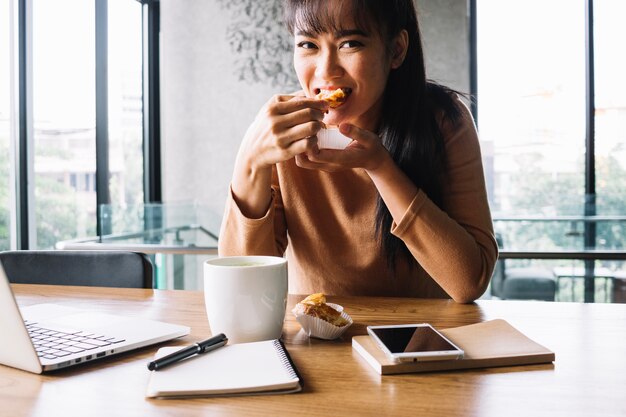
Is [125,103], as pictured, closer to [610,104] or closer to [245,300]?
[610,104]

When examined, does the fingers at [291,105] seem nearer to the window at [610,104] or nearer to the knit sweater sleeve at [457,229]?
the knit sweater sleeve at [457,229]

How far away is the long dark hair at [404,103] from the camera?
46.2 inches

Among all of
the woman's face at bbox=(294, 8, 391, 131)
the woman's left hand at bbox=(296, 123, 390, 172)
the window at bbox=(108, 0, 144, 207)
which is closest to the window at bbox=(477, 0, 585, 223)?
the window at bbox=(108, 0, 144, 207)

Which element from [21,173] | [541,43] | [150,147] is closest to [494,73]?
[541,43]

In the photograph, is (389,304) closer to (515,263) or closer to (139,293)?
(139,293)

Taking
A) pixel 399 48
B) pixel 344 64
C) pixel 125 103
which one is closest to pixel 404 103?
pixel 399 48

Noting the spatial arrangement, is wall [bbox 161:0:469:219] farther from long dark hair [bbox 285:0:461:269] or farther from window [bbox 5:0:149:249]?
long dark hair [bbox 285:0:461:269]

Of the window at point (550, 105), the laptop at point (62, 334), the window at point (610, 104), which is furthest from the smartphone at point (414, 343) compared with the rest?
the window at point (610, 104)

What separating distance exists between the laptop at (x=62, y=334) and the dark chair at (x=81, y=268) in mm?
337

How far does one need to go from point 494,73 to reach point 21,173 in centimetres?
312

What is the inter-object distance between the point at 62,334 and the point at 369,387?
1.45 feet

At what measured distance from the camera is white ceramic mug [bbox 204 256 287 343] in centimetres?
77

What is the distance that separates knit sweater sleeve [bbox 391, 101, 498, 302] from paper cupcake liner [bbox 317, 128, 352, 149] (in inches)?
6.5

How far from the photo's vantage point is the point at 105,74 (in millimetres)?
3625
